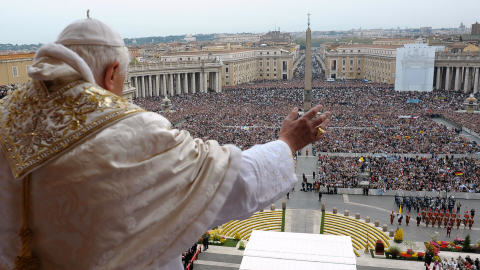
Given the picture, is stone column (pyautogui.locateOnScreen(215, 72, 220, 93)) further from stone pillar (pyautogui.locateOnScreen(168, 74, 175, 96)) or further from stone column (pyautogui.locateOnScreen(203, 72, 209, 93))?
stone pillar (pyautogui.locateOnScreen(168, 74, 175, 96))

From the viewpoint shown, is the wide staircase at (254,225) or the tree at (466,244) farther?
the wide staircase at (254,225)

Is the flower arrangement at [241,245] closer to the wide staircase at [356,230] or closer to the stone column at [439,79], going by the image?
the wide staircase at [356,230]

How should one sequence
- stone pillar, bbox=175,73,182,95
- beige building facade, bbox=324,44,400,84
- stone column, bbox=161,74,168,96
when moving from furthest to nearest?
beige building facade, bbox=324,44,400,84
stone pillar, bbox=175,73,182,95
stone column, bbox=161,74,168,96

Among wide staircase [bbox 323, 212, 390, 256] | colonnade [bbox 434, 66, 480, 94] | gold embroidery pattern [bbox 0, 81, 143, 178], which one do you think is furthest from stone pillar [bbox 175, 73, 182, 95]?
gold embroidery pattern [bbox 0, 81, 143, 178]

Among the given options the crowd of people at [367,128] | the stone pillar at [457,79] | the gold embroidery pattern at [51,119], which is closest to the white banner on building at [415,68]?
the crowd of people at [367,128]

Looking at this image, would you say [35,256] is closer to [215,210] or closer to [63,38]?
[215,210]

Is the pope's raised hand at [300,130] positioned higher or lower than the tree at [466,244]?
higher
